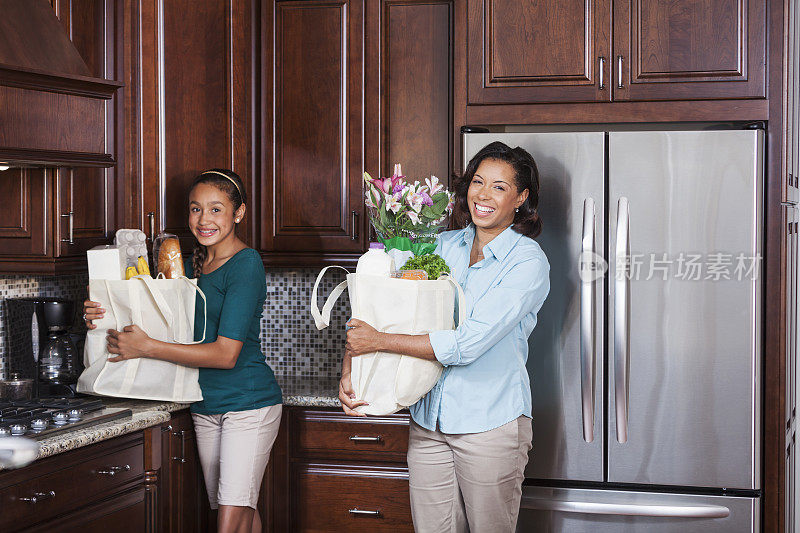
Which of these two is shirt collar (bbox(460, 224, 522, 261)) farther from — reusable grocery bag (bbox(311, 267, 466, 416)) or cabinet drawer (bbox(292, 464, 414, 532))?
cabinet drawer (bbox(292, 464, 414, 532))

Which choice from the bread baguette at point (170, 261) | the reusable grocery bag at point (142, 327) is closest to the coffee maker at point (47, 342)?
the reusable grocery bag at point (142, 327)

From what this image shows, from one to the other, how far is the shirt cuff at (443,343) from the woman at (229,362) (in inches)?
26.1

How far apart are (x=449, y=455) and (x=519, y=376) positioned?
0.93 ft

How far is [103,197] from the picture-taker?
240 cm

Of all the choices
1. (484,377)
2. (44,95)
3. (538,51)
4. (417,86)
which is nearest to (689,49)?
(538,51)

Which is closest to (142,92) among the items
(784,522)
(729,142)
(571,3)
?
(571,3)

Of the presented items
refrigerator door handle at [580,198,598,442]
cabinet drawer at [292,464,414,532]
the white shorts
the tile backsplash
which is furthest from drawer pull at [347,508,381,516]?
refrigerator door handle at [580,198,598,442]

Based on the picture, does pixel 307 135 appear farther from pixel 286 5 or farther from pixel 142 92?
pixel 142 92

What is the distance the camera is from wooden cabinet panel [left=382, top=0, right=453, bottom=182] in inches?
115

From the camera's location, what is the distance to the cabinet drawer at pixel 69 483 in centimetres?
185

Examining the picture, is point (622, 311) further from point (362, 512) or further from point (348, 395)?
point (362, 512)

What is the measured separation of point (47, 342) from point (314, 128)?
1195mm

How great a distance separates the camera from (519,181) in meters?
2.21

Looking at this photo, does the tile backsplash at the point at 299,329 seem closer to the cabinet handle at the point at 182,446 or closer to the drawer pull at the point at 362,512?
the drawer pull at the point at 362,512
